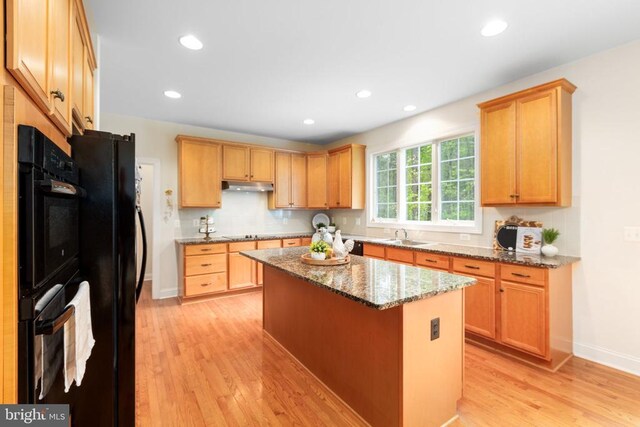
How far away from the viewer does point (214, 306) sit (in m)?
4.12

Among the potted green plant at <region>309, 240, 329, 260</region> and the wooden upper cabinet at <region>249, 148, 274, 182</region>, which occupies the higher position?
the wooden upper cabinet at <region>249, 148, 274, 182</region>

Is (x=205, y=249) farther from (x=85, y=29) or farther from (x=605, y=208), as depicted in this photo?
(x=605, y=208)

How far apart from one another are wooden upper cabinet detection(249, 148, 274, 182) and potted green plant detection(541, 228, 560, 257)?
152 inches

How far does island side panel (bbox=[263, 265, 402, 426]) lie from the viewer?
1678mm

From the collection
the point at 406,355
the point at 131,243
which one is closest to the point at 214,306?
the point at 131,243

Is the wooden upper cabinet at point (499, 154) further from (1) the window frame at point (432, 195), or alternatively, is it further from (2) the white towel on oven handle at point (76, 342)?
(2) the white towel on oven handle at point (76, 342)

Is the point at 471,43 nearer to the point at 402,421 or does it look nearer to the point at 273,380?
the point at 402,421

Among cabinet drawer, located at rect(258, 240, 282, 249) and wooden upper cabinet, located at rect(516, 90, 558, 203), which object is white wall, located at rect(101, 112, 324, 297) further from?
wooden upper cabinet, located at rect(516, 90, 558, 203)

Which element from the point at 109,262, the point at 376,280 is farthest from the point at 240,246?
the point at 109,262

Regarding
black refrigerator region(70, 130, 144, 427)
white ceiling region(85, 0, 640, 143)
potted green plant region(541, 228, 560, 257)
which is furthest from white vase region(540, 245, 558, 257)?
black refrigerator region(70, 130, 144, 427)

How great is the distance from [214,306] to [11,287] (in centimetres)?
362

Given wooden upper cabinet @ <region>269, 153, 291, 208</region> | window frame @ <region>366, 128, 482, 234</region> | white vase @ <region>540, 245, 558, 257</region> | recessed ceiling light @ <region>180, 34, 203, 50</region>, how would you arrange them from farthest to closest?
1. wooden upper cabinet @ <region>269, 153, 291, 208</region>
2. window frame @ <region>366, 128, 482, 234</region>
3. white vase @ <region>540, 245, 558, 257</region>
4. recessed ceiling light @ <region>180, 34, 203, 50</region>

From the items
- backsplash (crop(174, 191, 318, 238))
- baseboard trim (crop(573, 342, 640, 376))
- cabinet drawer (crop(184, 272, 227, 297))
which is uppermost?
backsplash (crop(174, 191, 318, 238))

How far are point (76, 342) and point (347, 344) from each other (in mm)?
1488
